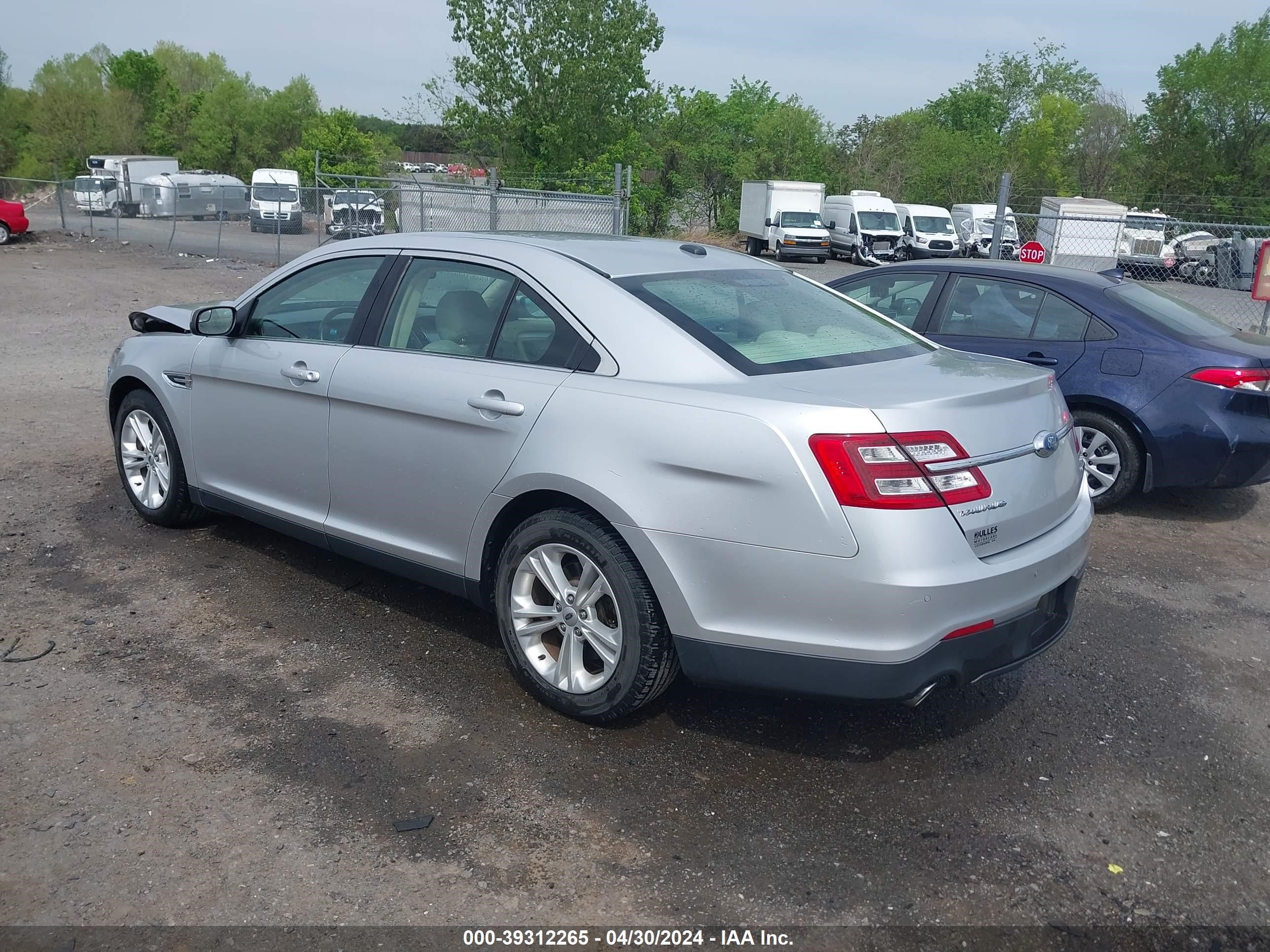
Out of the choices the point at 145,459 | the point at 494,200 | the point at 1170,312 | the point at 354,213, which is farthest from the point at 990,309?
the point at 354,213

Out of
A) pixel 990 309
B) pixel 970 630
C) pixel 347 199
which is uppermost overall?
pixel 347 199

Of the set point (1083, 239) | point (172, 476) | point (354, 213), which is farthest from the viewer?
point (1083, 239)

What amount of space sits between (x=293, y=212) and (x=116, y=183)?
33.4 ft

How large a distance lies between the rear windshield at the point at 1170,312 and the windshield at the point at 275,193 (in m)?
19.5

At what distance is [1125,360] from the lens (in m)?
6.62

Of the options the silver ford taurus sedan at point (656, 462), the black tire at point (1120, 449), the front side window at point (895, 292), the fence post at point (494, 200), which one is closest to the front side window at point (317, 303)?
the silver ford taurus sedan at point (656, 462)

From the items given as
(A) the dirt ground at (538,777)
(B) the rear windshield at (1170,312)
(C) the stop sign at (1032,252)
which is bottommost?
(A) the dirt ground at (538,777)

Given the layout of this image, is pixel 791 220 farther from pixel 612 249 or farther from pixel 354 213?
pixel 612 249

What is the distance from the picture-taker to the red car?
2636 cm

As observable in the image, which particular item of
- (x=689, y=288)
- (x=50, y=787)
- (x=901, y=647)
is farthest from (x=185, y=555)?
(x=901, y=647)

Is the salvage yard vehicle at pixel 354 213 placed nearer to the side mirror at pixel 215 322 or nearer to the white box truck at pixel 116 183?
the white box truck at pixel 116 183

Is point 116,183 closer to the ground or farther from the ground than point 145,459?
farther from the ground

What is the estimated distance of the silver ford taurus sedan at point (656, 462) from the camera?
10.4 ft

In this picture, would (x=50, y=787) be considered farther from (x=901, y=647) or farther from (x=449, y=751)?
(x=901, y=647)
